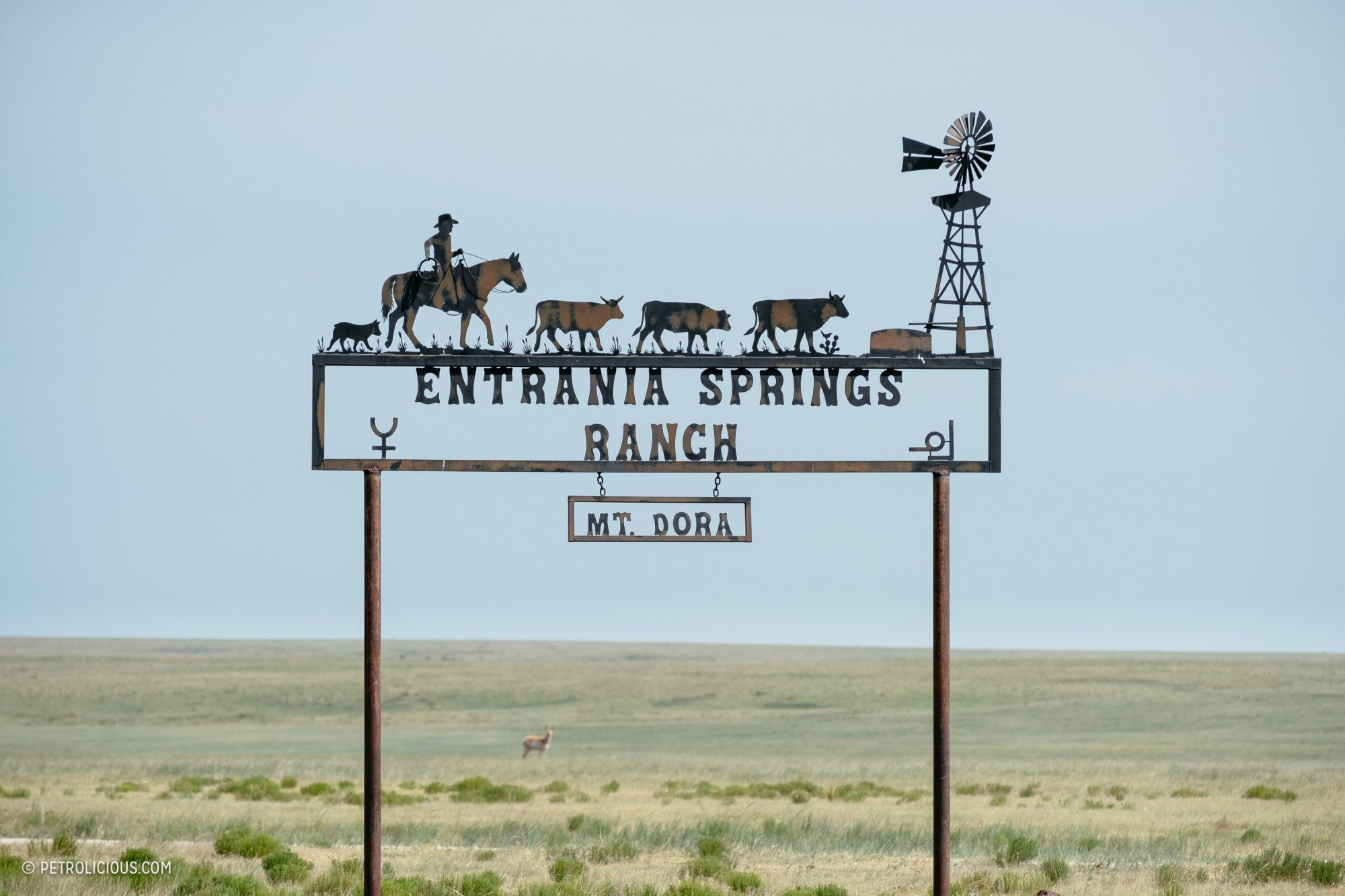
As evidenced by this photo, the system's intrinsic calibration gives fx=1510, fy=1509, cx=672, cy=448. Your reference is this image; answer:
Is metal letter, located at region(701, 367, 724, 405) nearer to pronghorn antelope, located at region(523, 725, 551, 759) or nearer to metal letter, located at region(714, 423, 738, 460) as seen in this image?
metal letter, located at region(714, 423, 738, 460)

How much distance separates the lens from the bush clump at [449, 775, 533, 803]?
30391 mm

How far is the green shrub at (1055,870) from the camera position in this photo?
16.8 m

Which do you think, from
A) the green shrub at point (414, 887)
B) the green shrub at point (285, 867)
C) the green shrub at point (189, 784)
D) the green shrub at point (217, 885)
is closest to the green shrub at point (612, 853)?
the green shrub at point (414, 887)

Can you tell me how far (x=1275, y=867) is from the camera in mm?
17109

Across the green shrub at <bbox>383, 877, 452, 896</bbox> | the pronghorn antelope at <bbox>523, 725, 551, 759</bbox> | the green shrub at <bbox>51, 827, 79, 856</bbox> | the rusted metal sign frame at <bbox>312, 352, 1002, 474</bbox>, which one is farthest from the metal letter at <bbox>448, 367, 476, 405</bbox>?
the pronghorn antelope at <bbox>523, 725, 551, 759</bbox>

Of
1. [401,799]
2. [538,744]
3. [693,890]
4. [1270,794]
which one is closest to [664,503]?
[693,890]

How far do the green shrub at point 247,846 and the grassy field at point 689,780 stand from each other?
1.18 ft

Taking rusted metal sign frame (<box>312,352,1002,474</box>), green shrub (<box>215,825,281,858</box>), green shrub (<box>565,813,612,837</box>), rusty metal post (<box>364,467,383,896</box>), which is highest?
rusted metal sign frame (<box>312,352,1002,474</box>)

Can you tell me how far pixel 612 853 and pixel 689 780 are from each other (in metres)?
16.3

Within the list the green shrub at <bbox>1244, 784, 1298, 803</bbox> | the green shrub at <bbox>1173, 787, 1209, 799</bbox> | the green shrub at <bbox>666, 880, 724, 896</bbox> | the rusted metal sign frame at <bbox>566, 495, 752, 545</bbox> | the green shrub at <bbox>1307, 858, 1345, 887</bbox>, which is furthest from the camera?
the green shrub at <bbox>1173, 787, 1209, 799</bbox>

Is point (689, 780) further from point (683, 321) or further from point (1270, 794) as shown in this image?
point (683, 321)

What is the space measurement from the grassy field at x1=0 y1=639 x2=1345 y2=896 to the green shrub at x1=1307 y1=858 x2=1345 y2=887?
0.06 m

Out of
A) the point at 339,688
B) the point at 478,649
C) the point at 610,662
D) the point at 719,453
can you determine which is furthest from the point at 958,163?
the point at 478,649

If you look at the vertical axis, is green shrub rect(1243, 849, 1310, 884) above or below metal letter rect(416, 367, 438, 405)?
below
